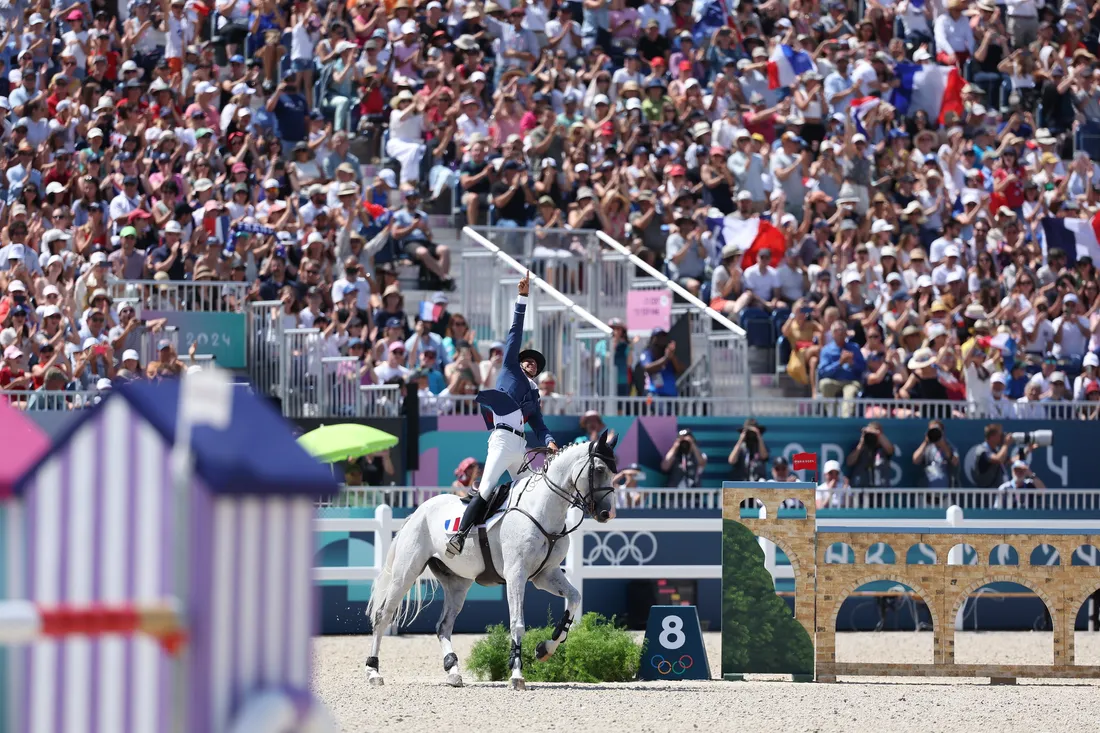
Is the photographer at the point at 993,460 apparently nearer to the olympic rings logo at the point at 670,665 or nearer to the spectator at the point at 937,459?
the spectator at the point at 937,459

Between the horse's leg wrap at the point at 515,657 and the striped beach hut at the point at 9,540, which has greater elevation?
the striped beach hut at the point at 9,540

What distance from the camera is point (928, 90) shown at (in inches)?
1005

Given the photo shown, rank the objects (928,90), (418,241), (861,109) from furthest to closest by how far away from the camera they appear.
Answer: (928,90) < (861,109) < (418,241)

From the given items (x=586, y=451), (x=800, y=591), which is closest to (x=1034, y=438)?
(x=800, y=591)

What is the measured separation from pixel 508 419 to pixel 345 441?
13.3 ft

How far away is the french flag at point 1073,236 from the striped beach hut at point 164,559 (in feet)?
68.8

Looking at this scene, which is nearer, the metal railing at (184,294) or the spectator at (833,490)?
the metal railing at (184,294)

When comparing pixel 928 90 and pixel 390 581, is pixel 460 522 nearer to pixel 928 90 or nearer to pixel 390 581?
pixel 390 581

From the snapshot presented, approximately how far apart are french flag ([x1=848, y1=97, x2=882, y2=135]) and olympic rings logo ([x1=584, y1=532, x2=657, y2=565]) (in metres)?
9.10

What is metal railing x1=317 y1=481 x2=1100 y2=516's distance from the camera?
17.1 metres

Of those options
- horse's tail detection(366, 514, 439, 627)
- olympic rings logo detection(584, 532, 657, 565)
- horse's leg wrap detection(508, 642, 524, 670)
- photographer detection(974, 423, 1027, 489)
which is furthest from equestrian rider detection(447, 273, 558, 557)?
photographer detection(974, 423, 1027, 489)

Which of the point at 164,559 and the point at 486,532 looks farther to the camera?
the point at 486,532

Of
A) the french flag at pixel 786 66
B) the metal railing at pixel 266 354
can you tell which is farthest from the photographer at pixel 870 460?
the french flag at pixel 786 66

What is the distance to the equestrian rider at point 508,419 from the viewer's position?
1277cm
